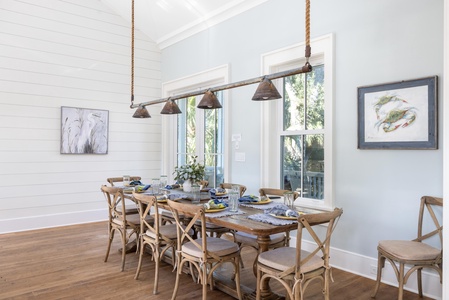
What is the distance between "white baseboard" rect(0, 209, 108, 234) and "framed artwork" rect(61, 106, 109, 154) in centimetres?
106

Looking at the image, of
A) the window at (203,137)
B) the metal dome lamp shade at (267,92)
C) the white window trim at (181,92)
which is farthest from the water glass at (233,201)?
the window at (203,137)

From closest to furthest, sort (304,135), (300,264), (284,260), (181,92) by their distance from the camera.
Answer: (300,264), (284,260), (304,135), (181,92)

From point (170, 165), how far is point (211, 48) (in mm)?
2426

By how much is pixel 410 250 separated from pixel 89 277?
116 inches

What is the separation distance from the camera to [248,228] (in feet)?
7.61

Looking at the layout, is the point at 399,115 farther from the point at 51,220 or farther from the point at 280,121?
the point at 51,220

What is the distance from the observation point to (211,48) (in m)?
5.32

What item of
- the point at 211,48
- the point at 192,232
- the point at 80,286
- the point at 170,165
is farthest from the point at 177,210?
the point at 170,165

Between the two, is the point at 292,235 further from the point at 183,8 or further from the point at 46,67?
the point at 46,67

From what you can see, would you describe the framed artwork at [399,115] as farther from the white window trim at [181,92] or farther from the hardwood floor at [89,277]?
the white window trim at [181,92]

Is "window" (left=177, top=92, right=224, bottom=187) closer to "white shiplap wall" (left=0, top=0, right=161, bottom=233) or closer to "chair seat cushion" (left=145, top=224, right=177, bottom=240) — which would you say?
"white shiplap wall" (left=0, top=0, right=161, bottom=233)

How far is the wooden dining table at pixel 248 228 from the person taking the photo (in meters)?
2.31

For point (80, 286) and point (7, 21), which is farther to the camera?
point (7, 21)

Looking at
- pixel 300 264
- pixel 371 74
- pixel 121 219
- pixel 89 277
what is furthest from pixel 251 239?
pixel 371 74
